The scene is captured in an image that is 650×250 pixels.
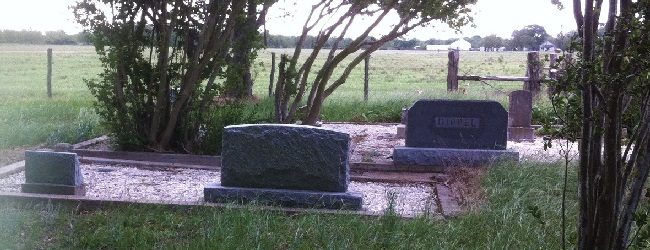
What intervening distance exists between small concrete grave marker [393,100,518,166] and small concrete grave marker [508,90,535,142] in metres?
3.79

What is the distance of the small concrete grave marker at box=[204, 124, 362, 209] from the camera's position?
287 inches

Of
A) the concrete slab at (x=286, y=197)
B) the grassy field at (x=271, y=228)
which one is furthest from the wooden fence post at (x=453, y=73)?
the concrete slab at (x=286, y=197)

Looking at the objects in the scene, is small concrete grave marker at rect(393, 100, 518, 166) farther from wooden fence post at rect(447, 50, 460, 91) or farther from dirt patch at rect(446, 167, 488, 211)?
wooden fence post at rect(447, 50, 460, 91)

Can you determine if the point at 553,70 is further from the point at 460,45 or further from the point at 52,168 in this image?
the point at 460,45

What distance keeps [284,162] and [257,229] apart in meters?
1.75

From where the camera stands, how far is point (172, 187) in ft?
27.5

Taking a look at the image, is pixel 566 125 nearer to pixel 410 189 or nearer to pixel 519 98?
pixel 410 189

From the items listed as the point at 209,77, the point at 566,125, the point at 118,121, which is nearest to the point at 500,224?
the point at 566,125

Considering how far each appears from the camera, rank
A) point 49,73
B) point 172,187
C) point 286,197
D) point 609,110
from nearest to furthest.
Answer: point 609,110, point 286,197, point 172,187, point 49,73

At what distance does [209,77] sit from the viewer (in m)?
10.6

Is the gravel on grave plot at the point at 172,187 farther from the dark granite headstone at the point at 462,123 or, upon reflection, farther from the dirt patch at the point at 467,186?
the dark granite headstone at the point at 462,123

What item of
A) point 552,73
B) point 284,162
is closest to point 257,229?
point 284,162

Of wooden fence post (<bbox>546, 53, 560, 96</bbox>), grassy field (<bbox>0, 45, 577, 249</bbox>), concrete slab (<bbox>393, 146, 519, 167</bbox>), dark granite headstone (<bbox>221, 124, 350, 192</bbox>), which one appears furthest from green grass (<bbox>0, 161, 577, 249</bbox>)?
concrete slab (<bbox>393, 146, 519, 167</bbox>)

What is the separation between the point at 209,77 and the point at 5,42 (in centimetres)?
654
